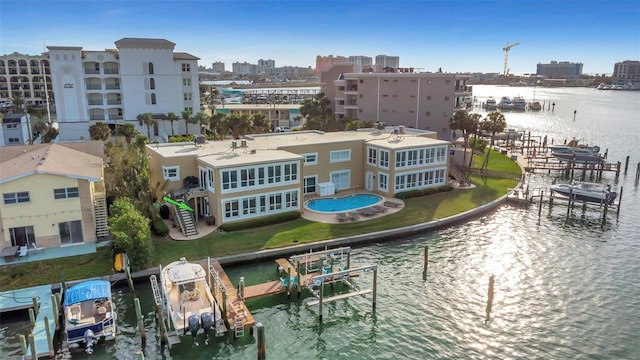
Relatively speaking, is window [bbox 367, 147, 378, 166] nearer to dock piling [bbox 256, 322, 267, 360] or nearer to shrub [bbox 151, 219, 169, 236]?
shrub [bbox 151, 219, 169, 236]

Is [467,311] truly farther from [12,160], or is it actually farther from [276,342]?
[12,160]

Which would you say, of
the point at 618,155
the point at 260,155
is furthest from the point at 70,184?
the point at 618,155

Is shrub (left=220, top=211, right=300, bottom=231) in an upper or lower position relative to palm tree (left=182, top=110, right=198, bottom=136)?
lower

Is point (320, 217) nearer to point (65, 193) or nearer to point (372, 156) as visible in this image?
point (372, 156)

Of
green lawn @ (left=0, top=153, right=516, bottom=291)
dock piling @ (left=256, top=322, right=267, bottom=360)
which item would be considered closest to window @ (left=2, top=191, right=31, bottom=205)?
green lawn @ (left=0, top=153, right=516, bottom=291)

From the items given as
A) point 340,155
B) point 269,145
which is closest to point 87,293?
point 269,145

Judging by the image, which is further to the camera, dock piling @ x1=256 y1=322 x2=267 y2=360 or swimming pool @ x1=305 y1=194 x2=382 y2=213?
swimming pool @ x1=305 y1=194 x2=382 y2=213
